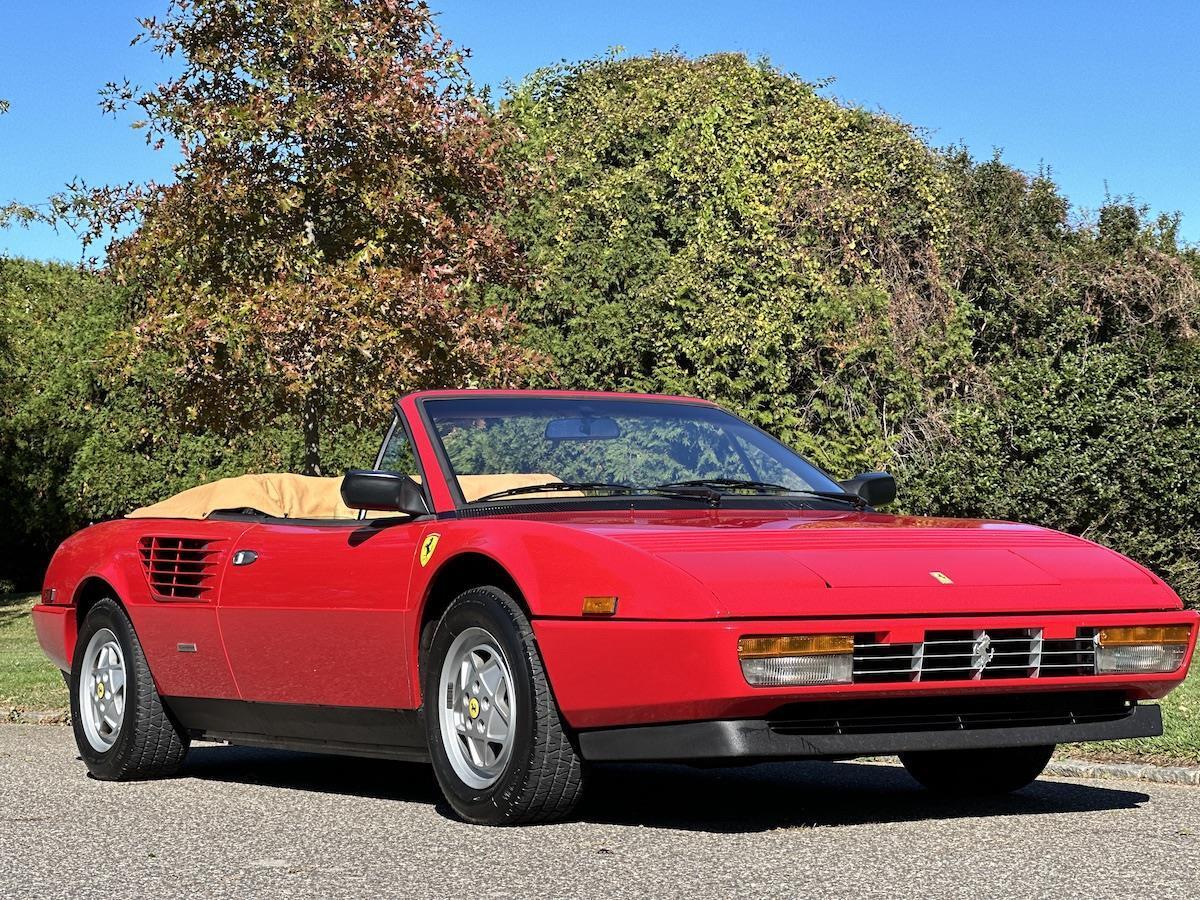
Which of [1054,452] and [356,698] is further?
[1054,452]

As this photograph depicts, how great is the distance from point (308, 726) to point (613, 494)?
1591 millimetres

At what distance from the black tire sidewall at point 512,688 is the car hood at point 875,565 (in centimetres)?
39

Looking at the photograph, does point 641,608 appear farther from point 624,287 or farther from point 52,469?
point 52,469

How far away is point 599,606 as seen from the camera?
5.58 metres

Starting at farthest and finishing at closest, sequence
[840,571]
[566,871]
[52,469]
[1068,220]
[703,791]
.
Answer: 1. [52,469]
2. [1068,220]
3. [703,791]
4. [840,571]
5. [566,871]

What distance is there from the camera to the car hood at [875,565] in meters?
5.44

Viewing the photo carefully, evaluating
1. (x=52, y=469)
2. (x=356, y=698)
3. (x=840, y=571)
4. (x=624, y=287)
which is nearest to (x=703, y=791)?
(x=356, y=698)

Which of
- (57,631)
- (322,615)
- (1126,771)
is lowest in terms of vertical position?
(1126,771)

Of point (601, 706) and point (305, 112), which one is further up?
point (305, 112)

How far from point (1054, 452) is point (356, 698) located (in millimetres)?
13719

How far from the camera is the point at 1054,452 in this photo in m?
19.3

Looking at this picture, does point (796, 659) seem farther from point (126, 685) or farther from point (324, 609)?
Result: point (126, 685)

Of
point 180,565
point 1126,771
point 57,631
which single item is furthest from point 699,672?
point 57,631

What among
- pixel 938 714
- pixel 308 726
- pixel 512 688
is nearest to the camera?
pixel 938 714
